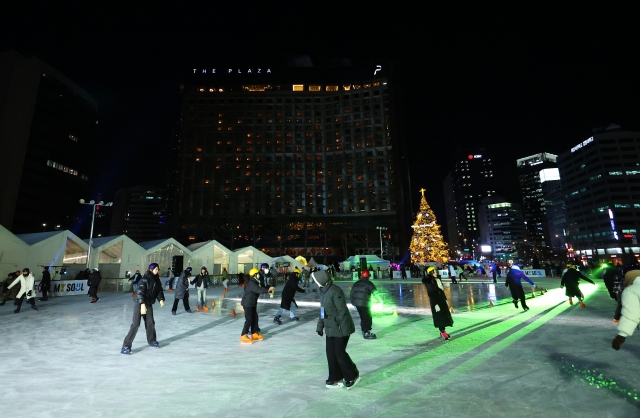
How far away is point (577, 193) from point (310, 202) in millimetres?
98937

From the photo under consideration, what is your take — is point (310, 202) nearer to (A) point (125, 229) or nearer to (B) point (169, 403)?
(B) point (169, 403)

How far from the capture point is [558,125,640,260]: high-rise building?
99.6m

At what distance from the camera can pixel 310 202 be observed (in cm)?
9412

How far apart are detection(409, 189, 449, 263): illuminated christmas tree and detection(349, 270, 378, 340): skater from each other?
1448 inches

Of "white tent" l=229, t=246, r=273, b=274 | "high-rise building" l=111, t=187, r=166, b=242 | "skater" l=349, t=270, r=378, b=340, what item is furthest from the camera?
"high-rise building" l=111, t=187, r=166, b=242

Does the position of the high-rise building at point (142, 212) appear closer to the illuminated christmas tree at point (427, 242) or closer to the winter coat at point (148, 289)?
the illuminated christmas tree at point (427, 242)

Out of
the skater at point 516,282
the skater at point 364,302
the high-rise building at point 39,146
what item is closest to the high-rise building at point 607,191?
the skater at point 516,282

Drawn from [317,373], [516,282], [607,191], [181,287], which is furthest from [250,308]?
[607,191]

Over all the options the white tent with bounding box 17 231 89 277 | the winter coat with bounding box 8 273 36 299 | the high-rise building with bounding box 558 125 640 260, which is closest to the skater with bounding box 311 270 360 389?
the winter coat with bounding box 8 273 36 299

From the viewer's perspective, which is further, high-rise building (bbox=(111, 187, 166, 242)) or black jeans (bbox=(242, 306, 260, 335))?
high-rise building (bbox=(111, 187, 166, 242))

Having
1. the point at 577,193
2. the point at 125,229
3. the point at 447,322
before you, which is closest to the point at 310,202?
the point at 447,322

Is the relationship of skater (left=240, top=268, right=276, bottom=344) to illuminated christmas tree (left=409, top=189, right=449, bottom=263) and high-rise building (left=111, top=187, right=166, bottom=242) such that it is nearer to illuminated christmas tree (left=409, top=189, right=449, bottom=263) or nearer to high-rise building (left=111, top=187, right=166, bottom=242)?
illuminated christmas tree (left=409, top=189, right=449, bottom=263)

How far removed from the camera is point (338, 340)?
451cm

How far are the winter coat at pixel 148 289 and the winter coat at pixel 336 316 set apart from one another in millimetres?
4017
